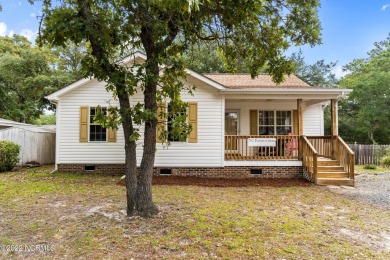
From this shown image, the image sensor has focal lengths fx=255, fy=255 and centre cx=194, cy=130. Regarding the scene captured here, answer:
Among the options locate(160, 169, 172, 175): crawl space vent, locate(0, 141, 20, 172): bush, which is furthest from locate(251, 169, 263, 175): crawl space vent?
locate(0, 141, 20, 172): bush

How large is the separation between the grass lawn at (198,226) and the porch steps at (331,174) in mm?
1612

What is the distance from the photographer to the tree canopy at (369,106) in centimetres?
2291

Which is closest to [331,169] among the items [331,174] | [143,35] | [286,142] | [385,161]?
[331,174]

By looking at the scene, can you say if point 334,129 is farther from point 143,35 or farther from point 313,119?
point 143,35

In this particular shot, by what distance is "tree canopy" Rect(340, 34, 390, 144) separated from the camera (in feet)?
75.2

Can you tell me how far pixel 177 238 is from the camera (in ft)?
12.7

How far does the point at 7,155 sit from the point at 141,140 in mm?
6239

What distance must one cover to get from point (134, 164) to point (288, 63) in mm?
4312

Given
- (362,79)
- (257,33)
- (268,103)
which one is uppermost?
(362,79)

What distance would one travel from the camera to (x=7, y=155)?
36.2ft

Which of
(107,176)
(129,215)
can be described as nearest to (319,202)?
(129,215)

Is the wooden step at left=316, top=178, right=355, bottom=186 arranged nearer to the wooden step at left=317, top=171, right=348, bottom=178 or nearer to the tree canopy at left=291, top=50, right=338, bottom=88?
the wooden step at left=317, top=171, right=348, bottom=178

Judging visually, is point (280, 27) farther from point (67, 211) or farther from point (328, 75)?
point (328, 75)

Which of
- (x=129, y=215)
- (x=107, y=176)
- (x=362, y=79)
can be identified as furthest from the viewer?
(x=362, y=79)
